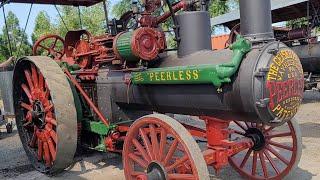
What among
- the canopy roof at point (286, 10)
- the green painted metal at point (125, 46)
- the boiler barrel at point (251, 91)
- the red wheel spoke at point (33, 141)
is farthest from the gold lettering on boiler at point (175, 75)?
the canopy roof at point (286, 10)

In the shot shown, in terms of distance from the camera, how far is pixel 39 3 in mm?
5738

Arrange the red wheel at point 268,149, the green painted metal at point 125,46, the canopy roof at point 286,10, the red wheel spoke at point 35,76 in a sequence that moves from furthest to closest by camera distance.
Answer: the canopy roof at point 286,10, the red wheel spoke at point 35,76, the red wheel at point 268,149, the green painted metal at point 125,46

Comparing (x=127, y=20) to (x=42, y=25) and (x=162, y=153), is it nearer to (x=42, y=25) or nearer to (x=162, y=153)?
(x=162, y=153)

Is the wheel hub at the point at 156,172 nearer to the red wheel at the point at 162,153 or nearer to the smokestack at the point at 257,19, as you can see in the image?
the red wheel at the point at 162,153

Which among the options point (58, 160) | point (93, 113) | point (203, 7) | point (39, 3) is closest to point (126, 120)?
point (93, 113)

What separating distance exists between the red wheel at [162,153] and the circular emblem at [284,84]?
661mm

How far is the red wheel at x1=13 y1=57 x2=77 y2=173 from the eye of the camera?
4055 mm

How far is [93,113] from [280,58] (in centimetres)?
238

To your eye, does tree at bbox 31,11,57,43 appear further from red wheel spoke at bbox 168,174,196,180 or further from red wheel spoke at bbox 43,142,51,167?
red wheel spoke at bbox 168,174,196,180

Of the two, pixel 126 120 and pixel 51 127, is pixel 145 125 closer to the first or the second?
pixel 126 120

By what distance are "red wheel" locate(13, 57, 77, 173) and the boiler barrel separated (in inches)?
43.3

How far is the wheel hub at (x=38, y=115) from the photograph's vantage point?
4.50 meters

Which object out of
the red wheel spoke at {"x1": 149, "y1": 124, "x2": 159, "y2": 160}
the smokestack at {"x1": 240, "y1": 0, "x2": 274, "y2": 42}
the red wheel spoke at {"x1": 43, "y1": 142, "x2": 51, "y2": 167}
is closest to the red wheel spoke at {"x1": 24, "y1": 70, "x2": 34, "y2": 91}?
the red wheel spoke at {"x1": 43, "y1": 142, "x2": 51, "y2": 167}

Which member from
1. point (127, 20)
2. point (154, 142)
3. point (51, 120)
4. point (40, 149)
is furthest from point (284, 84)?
point (40, 149)
